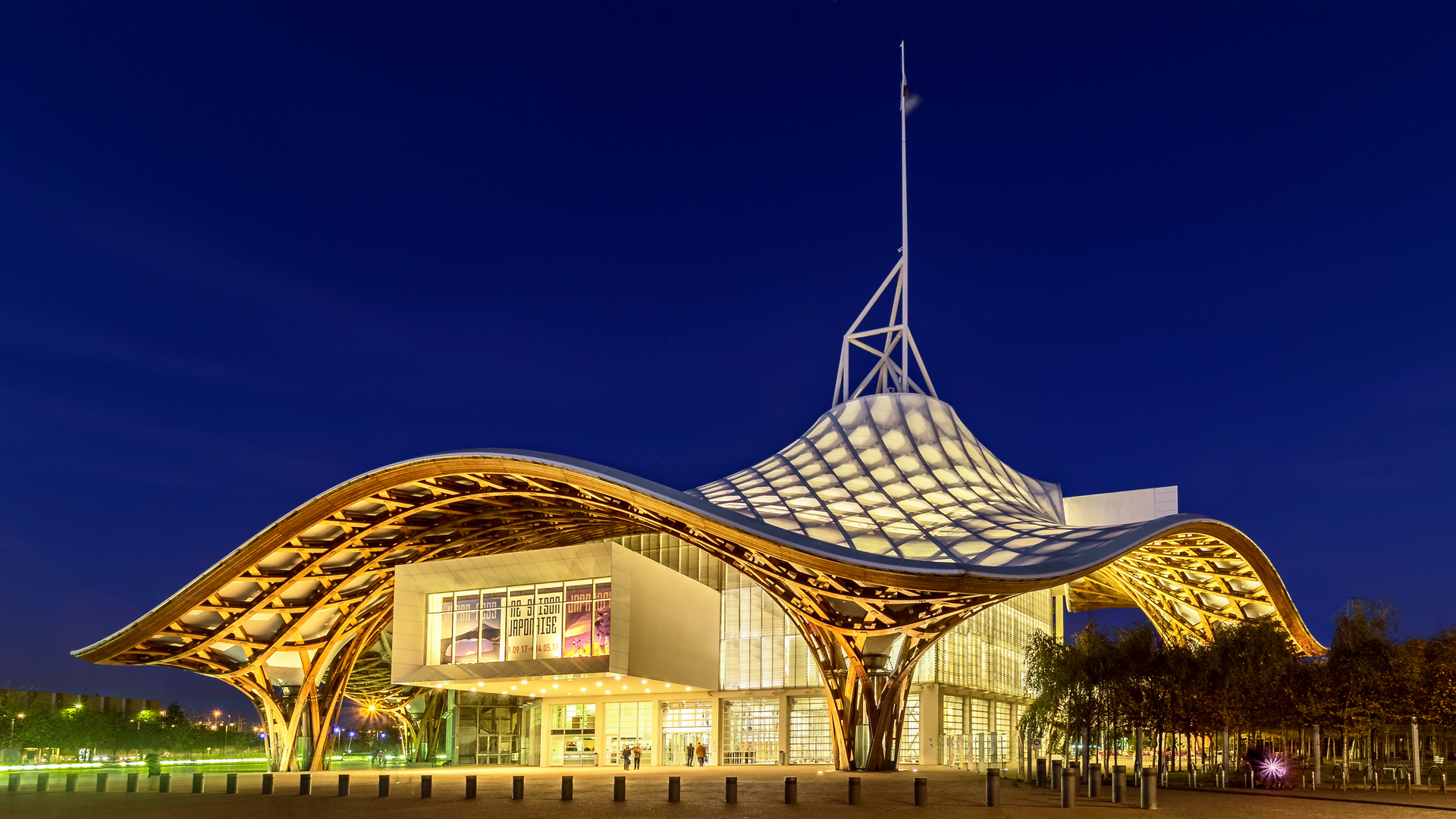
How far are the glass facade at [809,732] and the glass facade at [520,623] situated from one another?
1571 cm

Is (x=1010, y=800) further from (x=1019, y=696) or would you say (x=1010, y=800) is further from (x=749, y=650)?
(x=1019, y=696)

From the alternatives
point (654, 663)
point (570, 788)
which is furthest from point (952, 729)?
point (570, 788)

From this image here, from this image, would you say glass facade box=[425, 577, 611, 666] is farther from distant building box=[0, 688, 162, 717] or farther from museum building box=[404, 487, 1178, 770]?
distant building box=[0, 688, 162, 717]

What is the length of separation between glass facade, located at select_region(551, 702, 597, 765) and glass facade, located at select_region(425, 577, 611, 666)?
11.8 m

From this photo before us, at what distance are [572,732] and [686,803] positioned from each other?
33.4 metres

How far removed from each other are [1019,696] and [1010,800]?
40.1 m

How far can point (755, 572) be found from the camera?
35.9 metres

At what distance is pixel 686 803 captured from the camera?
2072 cm

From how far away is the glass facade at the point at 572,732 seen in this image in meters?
52.3

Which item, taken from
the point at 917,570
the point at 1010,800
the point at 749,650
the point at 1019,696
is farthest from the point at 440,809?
→ the point at 1019,696

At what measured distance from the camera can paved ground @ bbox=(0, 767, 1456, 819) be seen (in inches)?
719

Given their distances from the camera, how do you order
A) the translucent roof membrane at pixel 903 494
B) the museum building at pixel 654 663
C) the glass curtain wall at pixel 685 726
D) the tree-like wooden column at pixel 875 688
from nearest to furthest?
1. the translucent roof membrane at pixel 903 494
2. the tree-like wooden column at pixel 875 688
3. the museum building at pixel 654 663
4. the glass curtain wall at pixel 685 726

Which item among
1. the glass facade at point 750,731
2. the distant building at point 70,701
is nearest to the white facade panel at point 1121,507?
the glass facade at point 750,731

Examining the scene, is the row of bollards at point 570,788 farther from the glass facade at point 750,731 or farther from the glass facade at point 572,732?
the glass facade at point 750,731
